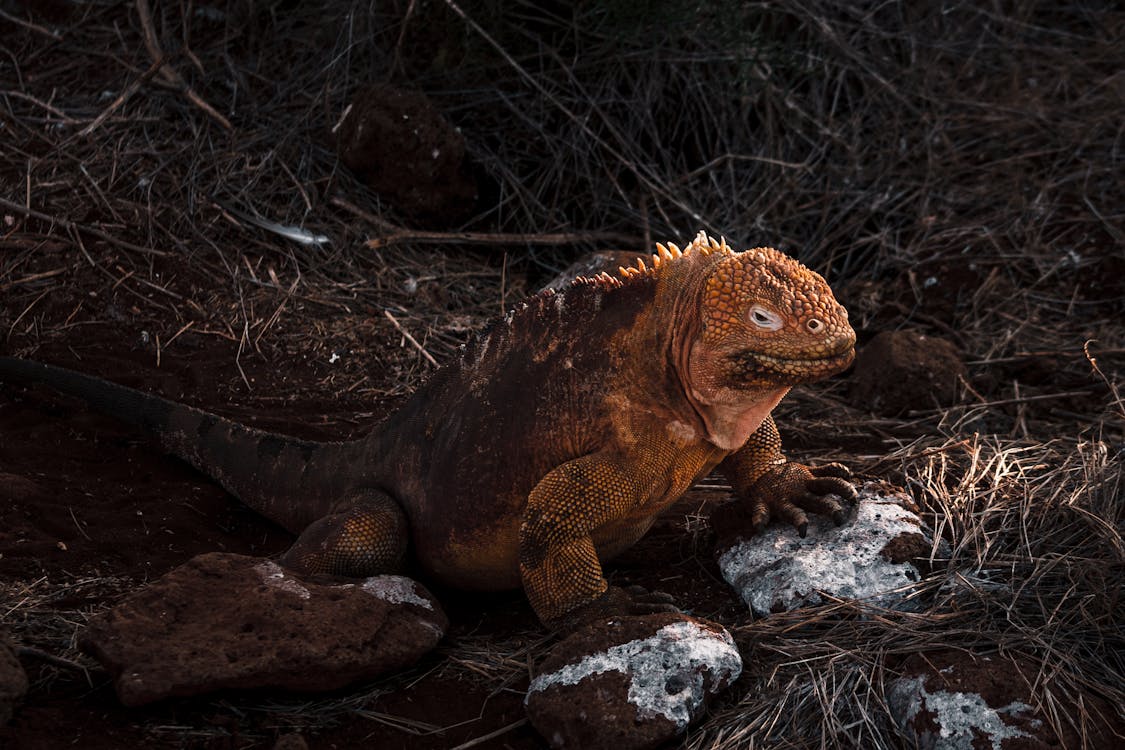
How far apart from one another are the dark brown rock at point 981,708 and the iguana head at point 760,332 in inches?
34.3

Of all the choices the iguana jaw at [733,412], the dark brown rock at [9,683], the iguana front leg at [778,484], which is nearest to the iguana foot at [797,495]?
the iguana front leg at [778,484]

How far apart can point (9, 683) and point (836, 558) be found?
2.39 meters

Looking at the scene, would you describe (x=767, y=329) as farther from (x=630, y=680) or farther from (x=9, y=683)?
(x=9, y=683)

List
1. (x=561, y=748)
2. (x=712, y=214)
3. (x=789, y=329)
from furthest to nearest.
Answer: (x=712, y=214) → (x=789, y=329) → (x=561, y=748)

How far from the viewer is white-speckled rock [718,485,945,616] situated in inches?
133

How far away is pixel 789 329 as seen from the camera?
3.15 metres

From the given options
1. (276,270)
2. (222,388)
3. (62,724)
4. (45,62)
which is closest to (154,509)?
(222,388)

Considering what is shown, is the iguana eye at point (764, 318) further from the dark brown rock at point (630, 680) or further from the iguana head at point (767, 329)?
the dark brown rock at point (630, 680)

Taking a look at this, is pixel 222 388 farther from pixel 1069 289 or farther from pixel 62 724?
pixel 1069 289

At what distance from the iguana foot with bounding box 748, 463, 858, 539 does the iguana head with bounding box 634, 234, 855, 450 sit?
1.80 feet

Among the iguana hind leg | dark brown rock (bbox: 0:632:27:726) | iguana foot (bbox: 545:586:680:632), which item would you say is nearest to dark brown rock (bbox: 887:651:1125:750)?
iguana foot (bbox: 545:586:680:632)

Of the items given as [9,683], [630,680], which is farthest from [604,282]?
A: [9,683]

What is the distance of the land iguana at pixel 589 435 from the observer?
322 centimetres

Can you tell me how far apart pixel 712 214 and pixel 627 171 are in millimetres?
668
